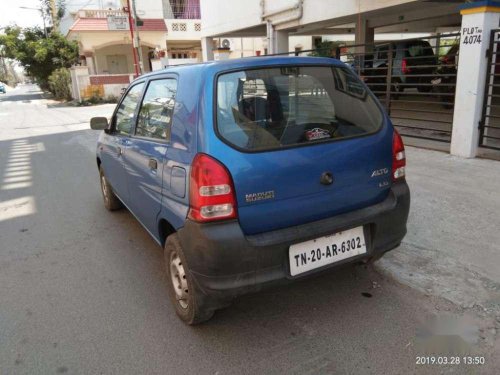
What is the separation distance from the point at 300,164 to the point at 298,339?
1.11 m

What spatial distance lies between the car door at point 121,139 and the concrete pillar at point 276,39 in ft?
33.4

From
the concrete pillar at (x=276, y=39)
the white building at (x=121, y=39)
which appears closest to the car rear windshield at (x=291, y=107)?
the concrete pillar at (x=276, y=39)

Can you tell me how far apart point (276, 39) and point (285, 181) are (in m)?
12.2

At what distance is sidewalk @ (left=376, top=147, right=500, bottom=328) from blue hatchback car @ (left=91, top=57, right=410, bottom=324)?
60cm

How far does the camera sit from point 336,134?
287 cm

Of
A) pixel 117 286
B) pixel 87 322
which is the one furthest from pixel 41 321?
pixel 117 286

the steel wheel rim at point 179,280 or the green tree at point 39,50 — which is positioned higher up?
the green tree at point 39,50

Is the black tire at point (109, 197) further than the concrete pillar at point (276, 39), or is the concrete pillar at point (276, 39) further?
the concrete pillar at point (276, 39)

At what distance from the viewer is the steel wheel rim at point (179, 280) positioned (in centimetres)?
289

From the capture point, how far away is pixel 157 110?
331 centimetres

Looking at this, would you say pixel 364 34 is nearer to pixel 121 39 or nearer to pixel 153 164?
pixel 153 164

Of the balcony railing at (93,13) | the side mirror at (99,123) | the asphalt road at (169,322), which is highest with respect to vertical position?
the balcony railing at (93,13)

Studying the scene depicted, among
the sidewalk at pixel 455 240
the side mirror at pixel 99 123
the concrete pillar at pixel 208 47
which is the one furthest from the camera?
the concrete pillar at pixel 208 47

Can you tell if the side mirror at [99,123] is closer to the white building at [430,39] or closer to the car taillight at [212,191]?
the car taillight at [212,191]
